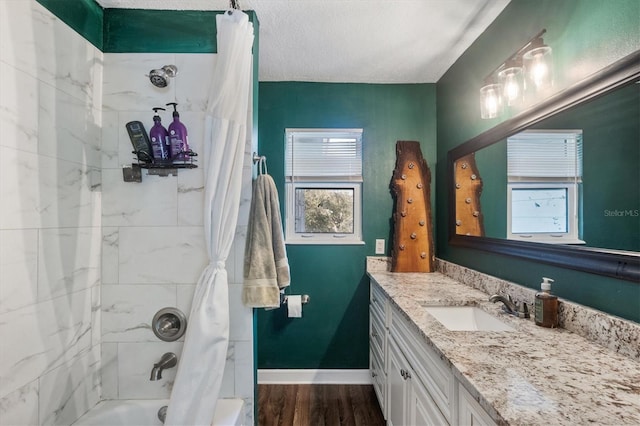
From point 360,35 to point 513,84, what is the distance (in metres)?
0.95

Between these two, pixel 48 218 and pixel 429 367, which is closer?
pixel 429 367

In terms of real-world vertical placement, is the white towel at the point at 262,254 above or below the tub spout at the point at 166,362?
above

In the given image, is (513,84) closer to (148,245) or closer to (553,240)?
(553,240)

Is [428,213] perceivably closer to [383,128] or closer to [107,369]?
[383,128]

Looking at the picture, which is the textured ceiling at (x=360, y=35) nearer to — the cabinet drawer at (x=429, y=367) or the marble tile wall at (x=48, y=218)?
the marble tile wall at (x=48, y=218)

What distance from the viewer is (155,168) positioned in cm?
153

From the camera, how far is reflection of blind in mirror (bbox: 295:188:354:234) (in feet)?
8.18

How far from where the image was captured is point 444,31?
179cm

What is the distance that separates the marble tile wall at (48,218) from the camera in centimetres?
109

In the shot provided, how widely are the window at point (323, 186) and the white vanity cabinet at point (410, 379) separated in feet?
2.03

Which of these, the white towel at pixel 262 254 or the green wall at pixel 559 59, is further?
the white towel at pixel 262 254

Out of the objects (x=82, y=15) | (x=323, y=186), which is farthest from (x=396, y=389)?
(x=82, y=15)

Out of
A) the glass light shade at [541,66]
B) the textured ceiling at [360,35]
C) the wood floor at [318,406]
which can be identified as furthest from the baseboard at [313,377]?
the textured ceiling at [360,35]

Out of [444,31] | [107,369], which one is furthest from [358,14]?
[107,369]
